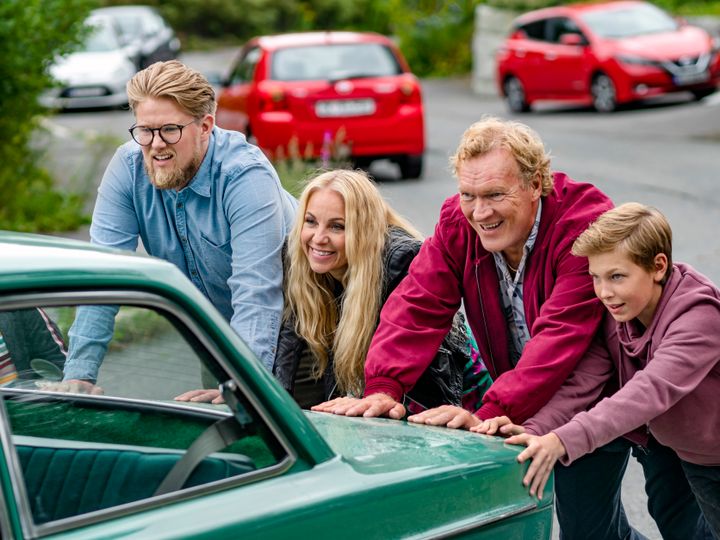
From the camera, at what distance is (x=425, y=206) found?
1268 cm

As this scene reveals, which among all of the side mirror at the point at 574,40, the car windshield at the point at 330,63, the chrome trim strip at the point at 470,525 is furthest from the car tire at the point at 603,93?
the chrome trim strip at the point at 470,525

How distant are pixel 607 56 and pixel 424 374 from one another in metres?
16.0

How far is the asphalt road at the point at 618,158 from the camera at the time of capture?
11.4 meters

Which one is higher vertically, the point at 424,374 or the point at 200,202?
the point at 200,202

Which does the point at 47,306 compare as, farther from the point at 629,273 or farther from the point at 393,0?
the point at 393,0

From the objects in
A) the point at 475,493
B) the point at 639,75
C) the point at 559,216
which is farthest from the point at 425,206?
the point at 475,493

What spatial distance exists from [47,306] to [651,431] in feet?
6.18

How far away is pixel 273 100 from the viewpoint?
13812mm

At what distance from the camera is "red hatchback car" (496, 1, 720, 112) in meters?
19.1

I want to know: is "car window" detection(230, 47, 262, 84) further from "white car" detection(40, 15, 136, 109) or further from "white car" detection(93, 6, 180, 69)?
"white car" detection(93, 6, 180, 69)

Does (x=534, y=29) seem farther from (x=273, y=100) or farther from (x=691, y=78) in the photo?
(x=273, y=100)

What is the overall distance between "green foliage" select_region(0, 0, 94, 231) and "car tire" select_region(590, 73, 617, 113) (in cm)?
996

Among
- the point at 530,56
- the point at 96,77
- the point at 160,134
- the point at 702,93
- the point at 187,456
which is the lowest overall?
the point at 96,77

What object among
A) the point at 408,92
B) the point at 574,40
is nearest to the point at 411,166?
the point at 408,92
